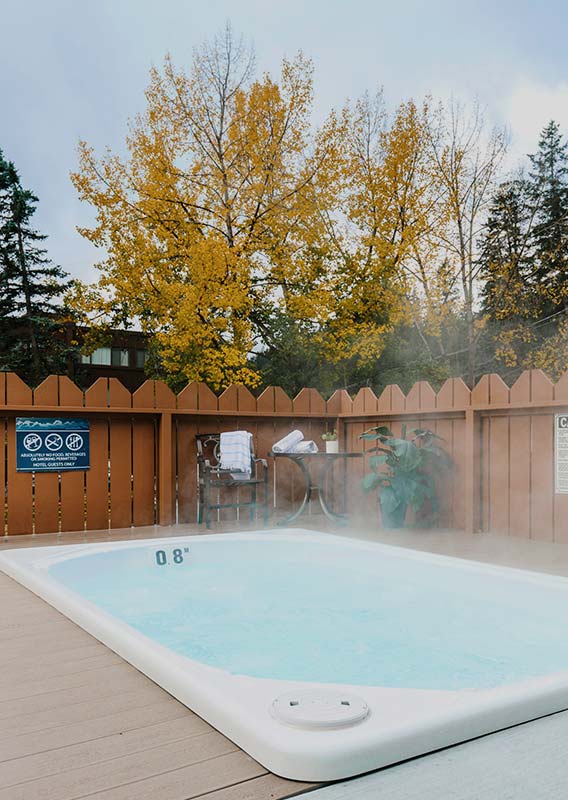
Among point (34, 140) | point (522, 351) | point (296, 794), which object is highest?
point (34, 140)

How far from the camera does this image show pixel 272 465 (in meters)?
6.49

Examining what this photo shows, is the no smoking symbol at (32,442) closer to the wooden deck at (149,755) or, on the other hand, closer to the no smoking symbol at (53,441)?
the no smoking symbol at (53,441)

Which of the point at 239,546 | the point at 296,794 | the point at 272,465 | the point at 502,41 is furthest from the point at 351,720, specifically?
the point at 502,41

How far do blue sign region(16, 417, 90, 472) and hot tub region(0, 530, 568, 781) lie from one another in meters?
1.39

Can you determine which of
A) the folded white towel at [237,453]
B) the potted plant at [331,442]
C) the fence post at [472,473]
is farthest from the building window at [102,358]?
the fence post at [472,473]

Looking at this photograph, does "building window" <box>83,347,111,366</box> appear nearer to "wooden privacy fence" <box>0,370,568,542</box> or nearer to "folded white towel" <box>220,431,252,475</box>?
"wooden privacy fence" <box>0,370,568,542</box>

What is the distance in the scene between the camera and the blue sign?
5.36 meters

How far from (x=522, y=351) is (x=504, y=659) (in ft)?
33.7

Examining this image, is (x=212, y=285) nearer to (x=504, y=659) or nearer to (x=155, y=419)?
(x=155, y=419)

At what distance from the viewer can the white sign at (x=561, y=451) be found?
4.76 metres

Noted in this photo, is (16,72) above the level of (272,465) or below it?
above

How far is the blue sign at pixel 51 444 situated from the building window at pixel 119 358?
13.6m

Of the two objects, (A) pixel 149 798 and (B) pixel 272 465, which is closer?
(A) pixel 149 798

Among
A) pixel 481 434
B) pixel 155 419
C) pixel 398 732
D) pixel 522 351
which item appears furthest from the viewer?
pixel 522 351
